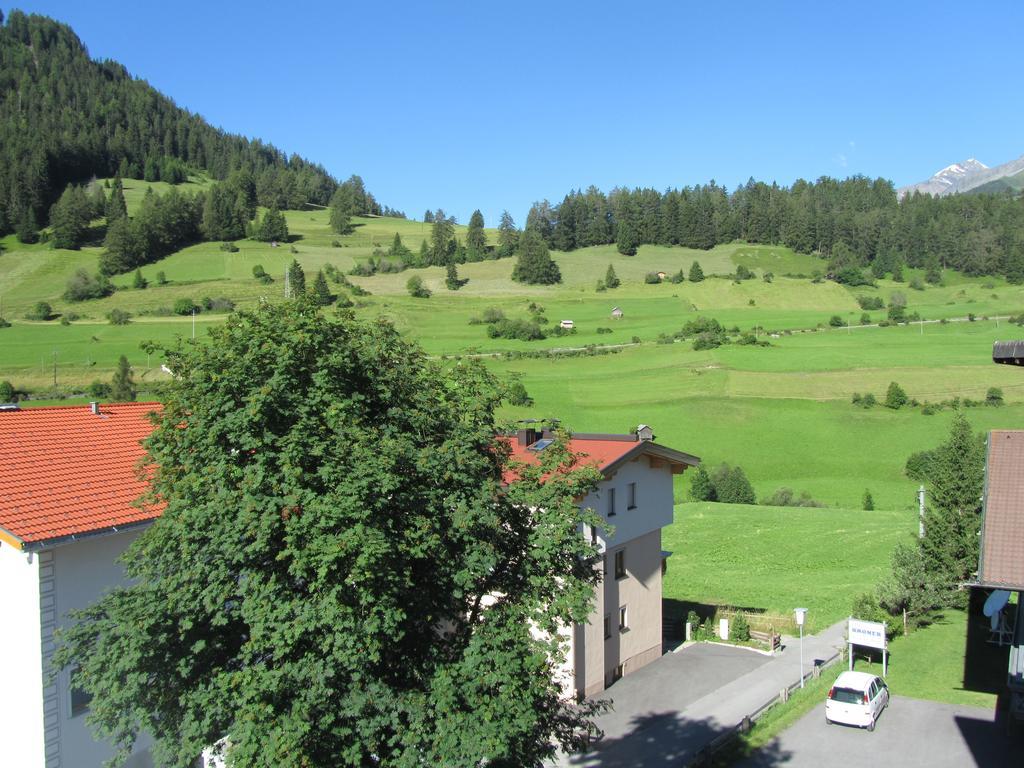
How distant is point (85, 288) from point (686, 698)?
106 metres

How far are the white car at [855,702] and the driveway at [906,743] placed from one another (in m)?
0.29

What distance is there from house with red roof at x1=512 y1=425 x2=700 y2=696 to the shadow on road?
87.6 inches

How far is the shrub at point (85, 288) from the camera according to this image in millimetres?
106125

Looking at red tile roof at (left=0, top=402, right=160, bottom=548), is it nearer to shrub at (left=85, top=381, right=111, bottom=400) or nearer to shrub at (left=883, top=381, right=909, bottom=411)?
shrub at (left=85, top=381, right=111, bottom=400)

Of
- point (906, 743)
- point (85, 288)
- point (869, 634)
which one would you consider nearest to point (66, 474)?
point (906, 743)

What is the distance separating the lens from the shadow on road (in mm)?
18641

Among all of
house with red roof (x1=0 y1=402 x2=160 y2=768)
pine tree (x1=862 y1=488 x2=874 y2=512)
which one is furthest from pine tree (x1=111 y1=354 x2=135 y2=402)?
house with red roof (x1=0 y1=402 x2=160 y2=768)

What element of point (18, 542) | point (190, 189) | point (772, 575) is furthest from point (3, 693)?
point (190, 189)

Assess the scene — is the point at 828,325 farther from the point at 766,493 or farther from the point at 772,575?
the point at 772,575

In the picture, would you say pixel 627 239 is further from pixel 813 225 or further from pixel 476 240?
pixel 813 225

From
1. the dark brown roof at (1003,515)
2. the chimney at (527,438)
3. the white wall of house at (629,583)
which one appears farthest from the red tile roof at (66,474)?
the dark brown roof at (1003,515)

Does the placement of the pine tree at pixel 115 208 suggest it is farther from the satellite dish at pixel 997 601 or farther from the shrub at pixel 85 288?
the satellite dish at pixel 997 601

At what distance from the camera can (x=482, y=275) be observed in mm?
137250

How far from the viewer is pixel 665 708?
74.0 feet
